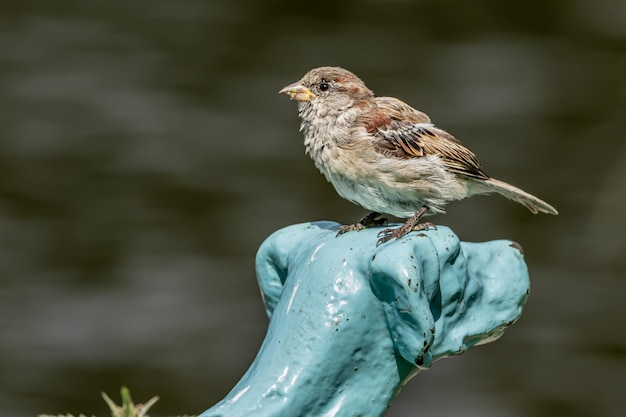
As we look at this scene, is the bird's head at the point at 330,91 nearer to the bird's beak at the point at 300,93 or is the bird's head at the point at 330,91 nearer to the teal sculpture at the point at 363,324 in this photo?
the bird's beak at the point at 300,93

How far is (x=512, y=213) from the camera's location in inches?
179

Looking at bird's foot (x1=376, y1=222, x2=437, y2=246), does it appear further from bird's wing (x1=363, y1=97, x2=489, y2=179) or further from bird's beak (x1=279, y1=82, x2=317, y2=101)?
bird's beak (x1=279, y1=82, x2=317, y2=101)

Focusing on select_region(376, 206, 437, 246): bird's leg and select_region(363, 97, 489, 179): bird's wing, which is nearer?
select_region(376, 206, 437, 246): bird's leg

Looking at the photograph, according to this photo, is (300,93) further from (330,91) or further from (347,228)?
(347,228)

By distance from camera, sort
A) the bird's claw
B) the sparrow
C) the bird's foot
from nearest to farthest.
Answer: the bird's foot → the bird's claw → the sparrow

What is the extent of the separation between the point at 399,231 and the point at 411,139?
1.49 ft

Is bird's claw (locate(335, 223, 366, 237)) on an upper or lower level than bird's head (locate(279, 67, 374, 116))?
lower

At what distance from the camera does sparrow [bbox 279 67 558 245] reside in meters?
2.35

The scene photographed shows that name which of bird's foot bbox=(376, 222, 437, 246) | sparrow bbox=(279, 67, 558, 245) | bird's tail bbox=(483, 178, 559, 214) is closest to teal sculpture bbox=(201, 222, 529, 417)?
bird's foot bbox=(376, 222, 437, 246)

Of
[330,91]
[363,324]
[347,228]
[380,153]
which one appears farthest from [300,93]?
[363,324]

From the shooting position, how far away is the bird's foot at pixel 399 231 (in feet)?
6.35

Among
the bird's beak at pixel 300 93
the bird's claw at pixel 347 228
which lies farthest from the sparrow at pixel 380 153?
the bird's claw at pixel 347 228

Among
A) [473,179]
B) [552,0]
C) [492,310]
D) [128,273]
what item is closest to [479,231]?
[552,0]

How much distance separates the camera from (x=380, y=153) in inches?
94.4
